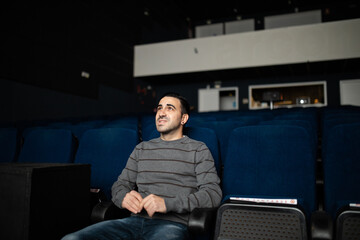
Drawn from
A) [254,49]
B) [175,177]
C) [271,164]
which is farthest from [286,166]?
[254,49]

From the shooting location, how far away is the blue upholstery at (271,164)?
121 centimetres

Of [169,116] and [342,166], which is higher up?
[169,116]

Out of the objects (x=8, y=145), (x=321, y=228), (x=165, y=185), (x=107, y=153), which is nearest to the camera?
(x=321, y=228)

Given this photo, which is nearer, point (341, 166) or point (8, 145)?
point (341, 166)

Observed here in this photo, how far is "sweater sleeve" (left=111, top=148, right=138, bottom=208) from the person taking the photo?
4.10 ft

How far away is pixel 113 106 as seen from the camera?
6230mm

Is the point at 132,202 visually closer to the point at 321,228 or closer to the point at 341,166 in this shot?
the point at 321,228

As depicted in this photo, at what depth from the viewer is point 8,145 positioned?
2168 mm

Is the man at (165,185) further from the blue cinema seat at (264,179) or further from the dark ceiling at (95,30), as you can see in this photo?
the dark ceiling at (95,30)

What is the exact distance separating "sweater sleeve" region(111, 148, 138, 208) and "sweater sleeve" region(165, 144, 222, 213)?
0.85 feet

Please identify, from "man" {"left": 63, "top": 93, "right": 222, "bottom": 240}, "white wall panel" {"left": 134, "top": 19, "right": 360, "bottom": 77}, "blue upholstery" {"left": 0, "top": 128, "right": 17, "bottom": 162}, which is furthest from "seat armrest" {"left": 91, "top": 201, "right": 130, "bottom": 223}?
"white wall panel" {"left": 134, "top": 19, "right": 360, "bottom": 77}

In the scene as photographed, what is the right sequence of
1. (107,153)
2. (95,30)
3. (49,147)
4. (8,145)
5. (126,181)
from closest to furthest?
(126,181) < (107,153) < (49,147) < (8,145) < (95,30)

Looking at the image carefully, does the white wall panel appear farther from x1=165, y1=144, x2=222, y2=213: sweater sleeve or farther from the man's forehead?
x1=165, y1=144, x2=222, y2=213: sweater sleeve

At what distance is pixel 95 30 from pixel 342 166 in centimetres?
539
